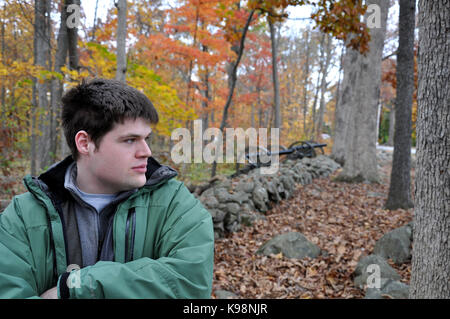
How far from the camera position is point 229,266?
4.42 metres

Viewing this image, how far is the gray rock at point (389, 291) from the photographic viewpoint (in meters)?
3.00

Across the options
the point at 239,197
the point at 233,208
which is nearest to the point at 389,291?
the point at 233,208

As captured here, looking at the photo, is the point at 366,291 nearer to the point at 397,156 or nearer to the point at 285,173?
the point at 397,156

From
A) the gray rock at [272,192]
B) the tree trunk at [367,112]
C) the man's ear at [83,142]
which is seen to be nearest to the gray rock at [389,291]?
the man's ear at [83,142]

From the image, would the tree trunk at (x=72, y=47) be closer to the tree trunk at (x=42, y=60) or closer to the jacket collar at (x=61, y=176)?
the tree trunk at (x=42, y=60)

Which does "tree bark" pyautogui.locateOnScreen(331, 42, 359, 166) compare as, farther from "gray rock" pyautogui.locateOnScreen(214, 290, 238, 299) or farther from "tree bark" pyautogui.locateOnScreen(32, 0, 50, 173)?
"tree bark" pyautogui.locateOnScreen(32, 0, 50, 173)

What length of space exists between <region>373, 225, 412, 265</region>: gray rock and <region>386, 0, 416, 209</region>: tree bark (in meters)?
2.09

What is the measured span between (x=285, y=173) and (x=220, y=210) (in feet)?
12.3

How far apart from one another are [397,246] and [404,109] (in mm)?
3250

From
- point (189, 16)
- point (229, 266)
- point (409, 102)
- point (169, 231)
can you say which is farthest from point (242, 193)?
point (189, 16)

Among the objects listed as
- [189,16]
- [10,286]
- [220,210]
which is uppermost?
[189,16]

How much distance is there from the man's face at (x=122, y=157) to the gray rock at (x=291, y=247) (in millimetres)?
3550

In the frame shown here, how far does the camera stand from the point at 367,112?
9.00 metres

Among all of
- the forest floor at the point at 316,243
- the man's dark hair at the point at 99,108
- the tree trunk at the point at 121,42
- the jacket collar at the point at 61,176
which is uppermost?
the tree trunk at the point at 121,42
